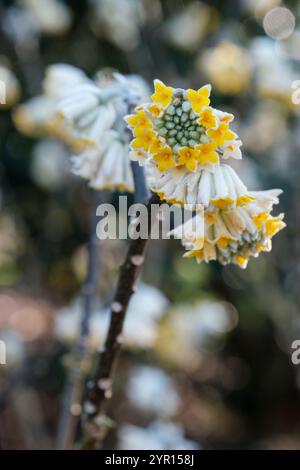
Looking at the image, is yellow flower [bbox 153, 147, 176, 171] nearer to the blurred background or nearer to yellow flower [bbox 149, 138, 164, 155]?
yellow flower [bbox 149, 138, 164, 155]

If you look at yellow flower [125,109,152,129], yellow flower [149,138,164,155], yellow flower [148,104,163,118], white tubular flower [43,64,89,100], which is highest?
white tubular flower [43,64,89,100]

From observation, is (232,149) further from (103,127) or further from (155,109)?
(103,127)

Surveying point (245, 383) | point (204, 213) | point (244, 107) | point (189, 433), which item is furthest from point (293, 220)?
point (204, 213)

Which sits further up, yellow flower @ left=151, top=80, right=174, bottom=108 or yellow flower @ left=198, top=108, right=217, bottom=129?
yellow flower @ left=151, top=80, right=174, bottom=108

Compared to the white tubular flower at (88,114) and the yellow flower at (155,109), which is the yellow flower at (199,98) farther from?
the white tubular flower at (88,114)

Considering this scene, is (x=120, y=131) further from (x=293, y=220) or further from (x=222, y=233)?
(x=293, y=220)

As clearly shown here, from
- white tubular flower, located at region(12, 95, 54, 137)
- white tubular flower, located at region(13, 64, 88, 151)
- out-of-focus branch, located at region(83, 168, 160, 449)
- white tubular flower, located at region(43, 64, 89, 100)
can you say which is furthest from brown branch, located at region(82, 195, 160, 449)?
white tubular flower, located at region(12, 95, 54, 137)

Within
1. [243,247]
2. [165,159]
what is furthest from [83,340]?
[165,159]

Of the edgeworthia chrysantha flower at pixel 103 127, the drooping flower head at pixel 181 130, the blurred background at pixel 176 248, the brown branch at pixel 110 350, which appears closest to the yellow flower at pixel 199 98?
the drooping flower head at pixel 181 130
